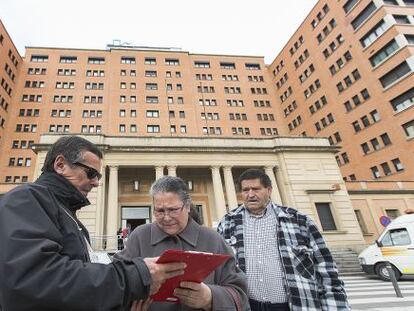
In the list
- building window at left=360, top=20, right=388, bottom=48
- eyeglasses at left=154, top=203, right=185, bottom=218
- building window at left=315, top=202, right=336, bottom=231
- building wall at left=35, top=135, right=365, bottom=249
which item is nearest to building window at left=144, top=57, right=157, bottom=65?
building wall at left=35, top=135, right=365, bottom=249

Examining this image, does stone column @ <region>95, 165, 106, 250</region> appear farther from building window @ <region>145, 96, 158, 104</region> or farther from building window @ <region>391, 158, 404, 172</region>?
building window @ <region>391, 158, 404, 172</region>

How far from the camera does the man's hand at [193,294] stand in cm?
156

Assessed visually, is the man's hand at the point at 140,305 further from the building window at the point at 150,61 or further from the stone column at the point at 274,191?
the building window at the point at 150,61

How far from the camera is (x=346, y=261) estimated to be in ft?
53.8

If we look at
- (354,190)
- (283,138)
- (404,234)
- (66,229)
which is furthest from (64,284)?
(354,190)

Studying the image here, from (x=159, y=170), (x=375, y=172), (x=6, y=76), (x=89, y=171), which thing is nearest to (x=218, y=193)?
(x=159, y=170)

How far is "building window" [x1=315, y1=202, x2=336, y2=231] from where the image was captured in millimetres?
19500

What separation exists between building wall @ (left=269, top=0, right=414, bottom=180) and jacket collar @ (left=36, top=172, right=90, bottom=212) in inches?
1206

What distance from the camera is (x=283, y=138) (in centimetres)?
2188

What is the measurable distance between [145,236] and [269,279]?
62.3 inches

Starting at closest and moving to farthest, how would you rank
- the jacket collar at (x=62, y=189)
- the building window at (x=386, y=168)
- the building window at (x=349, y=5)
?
the jacket collar at (x=62, y=189) < the building window at (x=386, y=168) < the building window at (x=349, y=5)

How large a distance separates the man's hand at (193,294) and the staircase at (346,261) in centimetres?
1623

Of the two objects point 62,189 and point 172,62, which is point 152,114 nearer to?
point 172,62

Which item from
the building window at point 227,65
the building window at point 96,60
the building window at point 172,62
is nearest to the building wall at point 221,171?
the building window at point 172,62
